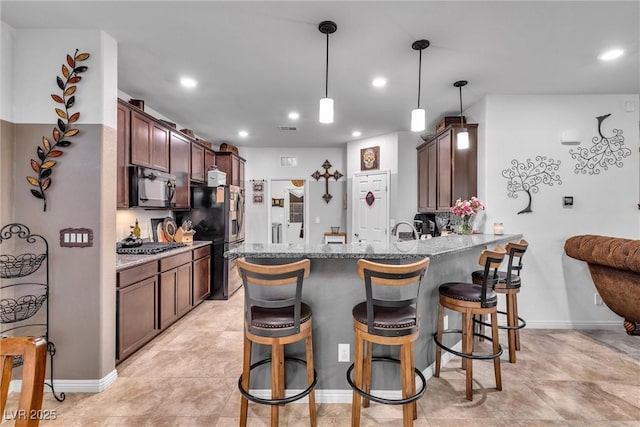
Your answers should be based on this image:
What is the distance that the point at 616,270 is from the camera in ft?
9.46

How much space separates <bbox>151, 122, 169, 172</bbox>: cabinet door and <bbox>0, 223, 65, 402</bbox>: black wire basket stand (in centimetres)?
140

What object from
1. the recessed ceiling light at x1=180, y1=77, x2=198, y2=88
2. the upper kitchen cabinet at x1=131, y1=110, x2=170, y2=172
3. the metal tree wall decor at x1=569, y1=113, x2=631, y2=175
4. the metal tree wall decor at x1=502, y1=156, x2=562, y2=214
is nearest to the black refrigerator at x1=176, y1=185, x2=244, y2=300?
the upper kitchen cabinet at x1=131, y1=110, x2=170, y2=172

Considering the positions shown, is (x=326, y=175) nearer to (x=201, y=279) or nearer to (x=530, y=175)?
(x=201, y=279)

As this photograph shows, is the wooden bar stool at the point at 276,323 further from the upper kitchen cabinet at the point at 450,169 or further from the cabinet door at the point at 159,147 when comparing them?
the upper kitchen cabinet at the point at 450,169

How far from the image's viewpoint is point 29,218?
2260 millimetres

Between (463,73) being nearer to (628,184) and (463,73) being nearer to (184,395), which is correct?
(628,184)

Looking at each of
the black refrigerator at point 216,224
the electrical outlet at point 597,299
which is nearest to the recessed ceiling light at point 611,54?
the electrical outlet at point 597,299

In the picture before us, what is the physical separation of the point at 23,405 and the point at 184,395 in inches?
64.3

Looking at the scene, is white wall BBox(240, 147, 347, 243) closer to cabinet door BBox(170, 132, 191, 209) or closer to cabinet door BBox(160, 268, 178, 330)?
cabinet door BBox(170, 132, 191, 209)

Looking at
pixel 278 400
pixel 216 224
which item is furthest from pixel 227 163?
pixel 278 400

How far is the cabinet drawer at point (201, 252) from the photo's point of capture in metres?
3.94

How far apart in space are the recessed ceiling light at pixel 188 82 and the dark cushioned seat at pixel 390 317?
109 inches

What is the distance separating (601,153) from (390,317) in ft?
11.6

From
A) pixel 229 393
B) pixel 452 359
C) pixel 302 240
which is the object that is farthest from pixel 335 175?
pixel 229 393
